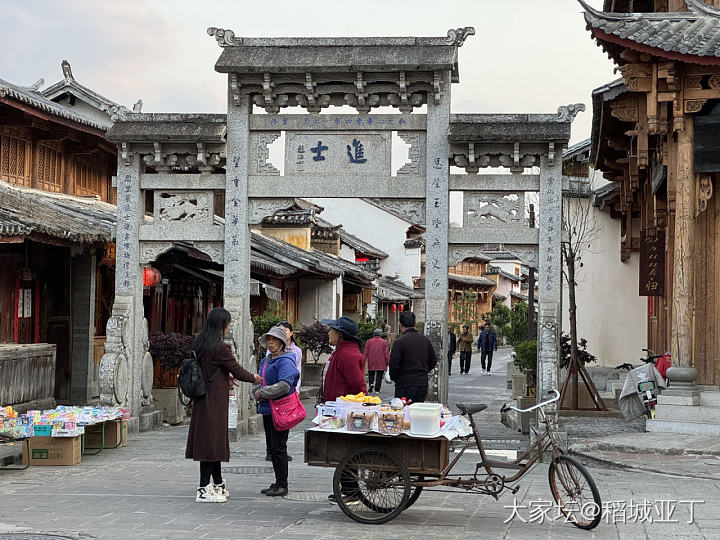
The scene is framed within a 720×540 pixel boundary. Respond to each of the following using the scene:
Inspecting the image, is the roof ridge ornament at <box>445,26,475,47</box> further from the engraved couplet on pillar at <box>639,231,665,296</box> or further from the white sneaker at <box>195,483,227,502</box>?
the white sneaker at <box>195,483,227,502</box>

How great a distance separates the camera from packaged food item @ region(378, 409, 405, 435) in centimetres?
822

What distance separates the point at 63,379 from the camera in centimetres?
1856

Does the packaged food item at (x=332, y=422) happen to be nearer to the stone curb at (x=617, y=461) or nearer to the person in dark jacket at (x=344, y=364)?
the person in dark jacket at (x=344, y=364)

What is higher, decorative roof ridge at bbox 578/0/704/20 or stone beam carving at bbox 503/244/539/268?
decorative roof ridge at bbox 578/0/704/20

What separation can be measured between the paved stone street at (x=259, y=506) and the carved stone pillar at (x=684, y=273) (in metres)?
2.84

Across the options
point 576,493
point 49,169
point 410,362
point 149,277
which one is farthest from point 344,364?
point 49,169

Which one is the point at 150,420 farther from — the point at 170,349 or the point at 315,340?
the point at 315,340

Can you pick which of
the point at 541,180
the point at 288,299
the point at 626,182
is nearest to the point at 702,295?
the point at 541,180

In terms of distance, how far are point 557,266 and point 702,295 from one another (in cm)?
269

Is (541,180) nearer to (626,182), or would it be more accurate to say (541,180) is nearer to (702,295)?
(702,295)

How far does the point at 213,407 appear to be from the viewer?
29.6ft

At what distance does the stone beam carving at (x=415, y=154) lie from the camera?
1432 centimetres

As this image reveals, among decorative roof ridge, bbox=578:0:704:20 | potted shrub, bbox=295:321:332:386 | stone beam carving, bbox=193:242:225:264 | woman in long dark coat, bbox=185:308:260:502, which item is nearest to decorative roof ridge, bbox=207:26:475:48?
decorative roof ridge, bbox=578:0:704:20

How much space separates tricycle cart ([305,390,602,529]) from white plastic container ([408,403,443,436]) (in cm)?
7
